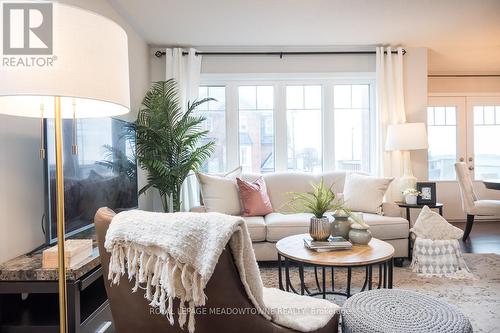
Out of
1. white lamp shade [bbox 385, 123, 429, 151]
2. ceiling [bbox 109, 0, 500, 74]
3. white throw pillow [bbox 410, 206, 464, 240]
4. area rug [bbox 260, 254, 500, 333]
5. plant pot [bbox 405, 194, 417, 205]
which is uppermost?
ceiling [bbox 109, 0, 500, 74]

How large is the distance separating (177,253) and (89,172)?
1.35 meters

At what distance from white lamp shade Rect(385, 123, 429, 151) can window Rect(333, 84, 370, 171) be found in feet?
2.00

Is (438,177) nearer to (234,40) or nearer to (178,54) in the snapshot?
(234,40)

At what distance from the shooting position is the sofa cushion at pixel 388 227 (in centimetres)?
291

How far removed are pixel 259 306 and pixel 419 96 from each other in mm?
3941

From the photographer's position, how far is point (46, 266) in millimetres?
1422

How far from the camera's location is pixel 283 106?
4086 mm

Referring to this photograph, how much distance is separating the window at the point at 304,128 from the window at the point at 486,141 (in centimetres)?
294

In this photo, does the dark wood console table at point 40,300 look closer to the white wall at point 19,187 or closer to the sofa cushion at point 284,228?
the white wall at point 19,187

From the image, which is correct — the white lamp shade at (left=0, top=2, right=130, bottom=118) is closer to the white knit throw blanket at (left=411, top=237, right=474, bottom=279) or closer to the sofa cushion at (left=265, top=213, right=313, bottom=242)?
the sofa cushion at (left=265, top=213, right=313, bottom=242)

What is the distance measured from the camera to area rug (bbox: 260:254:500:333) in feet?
6.75

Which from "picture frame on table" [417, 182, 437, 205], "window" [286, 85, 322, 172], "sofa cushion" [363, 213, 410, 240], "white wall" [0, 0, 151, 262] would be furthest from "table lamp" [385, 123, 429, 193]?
"white wall" [0, 0, 151, 262]

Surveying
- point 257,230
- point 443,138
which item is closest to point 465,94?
point 443,138

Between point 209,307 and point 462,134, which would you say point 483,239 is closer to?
point 462,134
